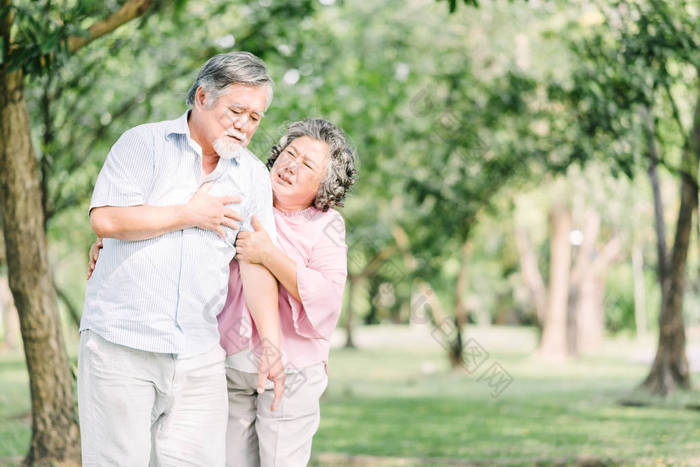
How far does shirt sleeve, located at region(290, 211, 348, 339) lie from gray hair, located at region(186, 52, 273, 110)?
0.68m

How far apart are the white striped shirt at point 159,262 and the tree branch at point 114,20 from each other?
8.00ft

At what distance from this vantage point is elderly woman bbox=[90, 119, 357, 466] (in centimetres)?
307

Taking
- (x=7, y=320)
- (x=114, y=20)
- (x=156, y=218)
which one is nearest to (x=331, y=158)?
(x=156, y=218)

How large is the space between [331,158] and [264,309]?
2.09 feet

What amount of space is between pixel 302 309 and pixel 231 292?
27 cm

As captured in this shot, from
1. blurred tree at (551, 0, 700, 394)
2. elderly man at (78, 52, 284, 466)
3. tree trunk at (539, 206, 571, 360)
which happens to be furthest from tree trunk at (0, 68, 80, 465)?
tree trunk at (539, 206, 571, 360)

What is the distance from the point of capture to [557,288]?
24.2m

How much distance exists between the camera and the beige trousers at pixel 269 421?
10.2 feet

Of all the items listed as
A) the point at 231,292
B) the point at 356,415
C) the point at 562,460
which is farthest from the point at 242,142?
the point at 356,415

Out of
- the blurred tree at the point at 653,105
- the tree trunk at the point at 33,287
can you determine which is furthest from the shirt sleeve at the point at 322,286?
the blurred tree at the point at 653,105

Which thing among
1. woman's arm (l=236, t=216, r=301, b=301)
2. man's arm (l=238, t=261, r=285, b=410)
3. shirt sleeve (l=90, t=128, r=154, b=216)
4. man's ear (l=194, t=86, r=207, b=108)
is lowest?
man's arm (l=238, t=261, r=285, b=410)

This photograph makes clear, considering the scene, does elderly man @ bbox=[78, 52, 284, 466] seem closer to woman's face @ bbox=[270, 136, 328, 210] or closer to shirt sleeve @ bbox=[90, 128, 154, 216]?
shirt sleeve @ bbox=[90, 128, 154, 216]

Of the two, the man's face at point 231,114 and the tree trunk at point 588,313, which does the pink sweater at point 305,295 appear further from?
the tree trunk at point 588,313

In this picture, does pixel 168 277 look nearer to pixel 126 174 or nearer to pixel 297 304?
pixel 126 174
